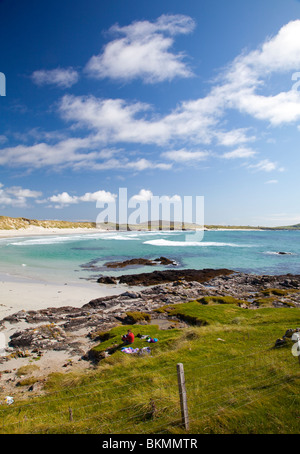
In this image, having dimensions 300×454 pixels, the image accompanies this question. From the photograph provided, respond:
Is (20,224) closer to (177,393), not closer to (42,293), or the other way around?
(42,293)

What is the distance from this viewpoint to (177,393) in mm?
8281

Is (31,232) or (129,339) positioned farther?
(31,232)

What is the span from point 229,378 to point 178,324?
9.93 metres

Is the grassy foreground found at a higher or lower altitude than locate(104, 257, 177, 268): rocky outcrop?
higher

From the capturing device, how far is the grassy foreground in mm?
6750

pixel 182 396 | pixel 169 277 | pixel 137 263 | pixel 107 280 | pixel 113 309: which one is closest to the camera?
pixel 182 396

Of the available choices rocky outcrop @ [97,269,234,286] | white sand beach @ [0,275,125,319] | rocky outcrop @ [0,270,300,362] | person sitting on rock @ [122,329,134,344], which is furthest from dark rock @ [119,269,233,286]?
person sitting on rock @ [122,329,134,344]

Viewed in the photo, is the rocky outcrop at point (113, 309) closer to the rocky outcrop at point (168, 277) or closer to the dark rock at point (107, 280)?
the rocky outcrop at point (168, 277)

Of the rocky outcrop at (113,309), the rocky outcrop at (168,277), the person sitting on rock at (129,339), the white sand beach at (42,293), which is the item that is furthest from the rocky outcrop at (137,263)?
the person sitting on rock at (129,339)

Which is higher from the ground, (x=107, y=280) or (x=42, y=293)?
(x=42, y=293)

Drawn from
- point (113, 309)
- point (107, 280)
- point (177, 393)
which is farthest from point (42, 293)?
point (177, 393)

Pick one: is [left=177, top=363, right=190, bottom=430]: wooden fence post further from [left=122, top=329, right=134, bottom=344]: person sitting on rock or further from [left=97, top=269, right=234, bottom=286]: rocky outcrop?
[left=97, top=269, right=234, bottom=286]: rocky outcrop

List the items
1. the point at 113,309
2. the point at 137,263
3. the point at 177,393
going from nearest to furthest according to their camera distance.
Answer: the point at 177,393 → the point at 113,309 → the point at 137,263

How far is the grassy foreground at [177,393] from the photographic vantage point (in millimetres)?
6750
